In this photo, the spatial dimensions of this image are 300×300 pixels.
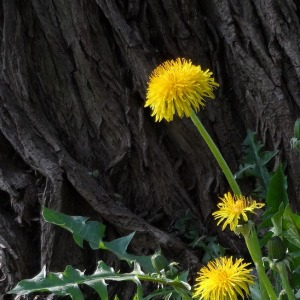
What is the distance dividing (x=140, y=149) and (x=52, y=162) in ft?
1.24

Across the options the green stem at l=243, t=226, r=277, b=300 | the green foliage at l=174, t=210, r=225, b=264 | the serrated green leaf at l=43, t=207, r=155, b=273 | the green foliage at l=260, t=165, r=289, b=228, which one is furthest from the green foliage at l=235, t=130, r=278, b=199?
the green stem at l=243, t=226, r=277, b=300

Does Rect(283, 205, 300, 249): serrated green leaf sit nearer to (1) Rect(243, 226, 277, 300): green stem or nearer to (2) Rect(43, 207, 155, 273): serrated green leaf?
(1) Rect(243, 226, 277, 300): green stem

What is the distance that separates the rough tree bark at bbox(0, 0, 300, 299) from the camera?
9.28 feet

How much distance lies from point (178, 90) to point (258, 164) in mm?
1019

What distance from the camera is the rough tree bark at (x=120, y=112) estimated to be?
2828mm

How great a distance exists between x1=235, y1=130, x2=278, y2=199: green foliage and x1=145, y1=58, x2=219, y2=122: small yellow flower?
0.88 meters

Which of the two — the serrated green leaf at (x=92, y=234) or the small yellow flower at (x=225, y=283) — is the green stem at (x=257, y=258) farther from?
the serrated green leaf at (x=92, y=234)

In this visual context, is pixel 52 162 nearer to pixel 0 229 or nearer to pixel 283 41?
pixel 0 229

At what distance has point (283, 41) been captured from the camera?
2824 mm

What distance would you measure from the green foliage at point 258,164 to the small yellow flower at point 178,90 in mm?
879

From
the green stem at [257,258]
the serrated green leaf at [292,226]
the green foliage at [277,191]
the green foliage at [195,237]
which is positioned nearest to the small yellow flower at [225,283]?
the green stem at [257,258]

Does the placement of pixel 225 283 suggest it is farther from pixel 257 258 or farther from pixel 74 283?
pixel 74 283

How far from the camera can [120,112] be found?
2967 millimetres

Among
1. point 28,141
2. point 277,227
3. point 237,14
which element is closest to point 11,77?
point 28,141
